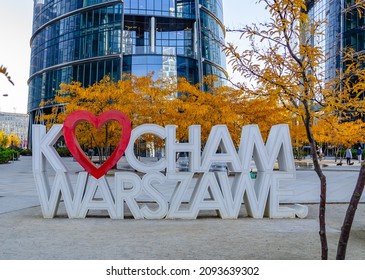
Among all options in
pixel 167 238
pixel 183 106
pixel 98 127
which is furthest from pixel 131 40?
pixel 167 238

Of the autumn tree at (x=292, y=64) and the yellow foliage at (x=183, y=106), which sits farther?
the yellow foliage at (x=183, y=106)

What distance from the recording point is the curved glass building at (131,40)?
49.5 metres

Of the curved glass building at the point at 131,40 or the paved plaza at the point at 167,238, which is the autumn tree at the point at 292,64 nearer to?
the paved plaza at the point at 167,238

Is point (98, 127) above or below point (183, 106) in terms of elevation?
below

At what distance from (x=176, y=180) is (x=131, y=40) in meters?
44.1

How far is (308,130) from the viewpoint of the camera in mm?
4863

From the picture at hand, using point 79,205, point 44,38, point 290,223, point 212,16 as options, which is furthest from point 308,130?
point 44,38

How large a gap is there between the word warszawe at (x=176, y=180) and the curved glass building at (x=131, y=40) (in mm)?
39464

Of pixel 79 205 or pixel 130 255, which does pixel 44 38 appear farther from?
pixel 130 255

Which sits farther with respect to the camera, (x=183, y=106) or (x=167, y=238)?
(x=183, y=106)

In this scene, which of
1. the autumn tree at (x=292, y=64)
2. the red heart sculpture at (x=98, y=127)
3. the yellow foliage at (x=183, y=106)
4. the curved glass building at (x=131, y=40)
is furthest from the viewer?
the curved glass building at (x=131, y=40)

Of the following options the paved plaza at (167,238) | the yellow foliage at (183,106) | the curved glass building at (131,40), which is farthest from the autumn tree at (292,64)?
the curved glass building at (131,40)

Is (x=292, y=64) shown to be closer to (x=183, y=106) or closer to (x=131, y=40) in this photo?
(x=183, y=106)

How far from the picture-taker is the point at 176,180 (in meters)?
→ 9.80
